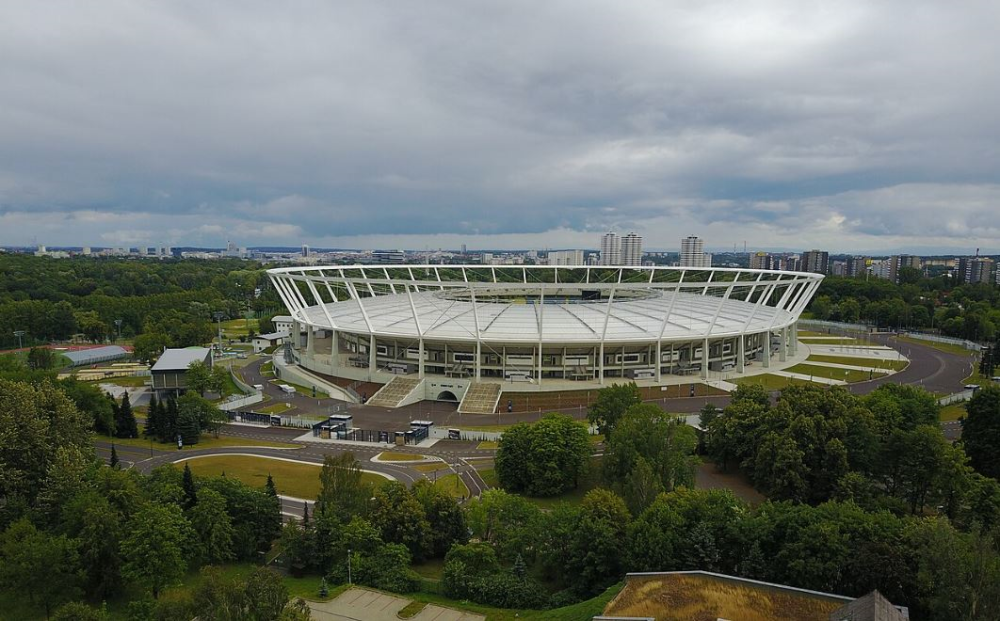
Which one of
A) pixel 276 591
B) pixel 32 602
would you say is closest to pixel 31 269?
pixel 32 602

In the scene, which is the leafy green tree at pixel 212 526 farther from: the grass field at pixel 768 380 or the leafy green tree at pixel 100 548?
the grass field at pixel 768 380

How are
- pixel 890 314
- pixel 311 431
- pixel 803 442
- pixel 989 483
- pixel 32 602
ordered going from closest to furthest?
pixel 32 602 → pixel 989 483 → pixel 803 442 → pixel 311 431 → pixel 890 314

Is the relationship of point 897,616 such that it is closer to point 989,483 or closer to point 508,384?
point 989,483

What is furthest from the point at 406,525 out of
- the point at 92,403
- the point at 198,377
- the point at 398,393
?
the point at 198,377

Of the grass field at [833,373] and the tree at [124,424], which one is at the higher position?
the grass field at [833,373]

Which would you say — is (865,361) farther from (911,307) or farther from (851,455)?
(851,455)

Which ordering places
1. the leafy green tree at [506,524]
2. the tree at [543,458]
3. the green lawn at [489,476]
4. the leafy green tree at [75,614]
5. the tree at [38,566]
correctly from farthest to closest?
the green lawn at [489,476] < the tree at [543,458] < the leafy green tree at [506,524] < the tree at [38,566] < the leafy green tree at [75,614]

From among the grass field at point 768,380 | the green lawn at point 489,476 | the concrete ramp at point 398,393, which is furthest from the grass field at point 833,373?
the green lawn at point 489,476
